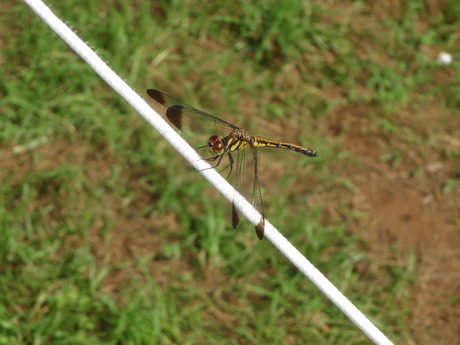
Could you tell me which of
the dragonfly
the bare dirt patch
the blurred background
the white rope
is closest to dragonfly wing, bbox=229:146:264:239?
the dragonfly

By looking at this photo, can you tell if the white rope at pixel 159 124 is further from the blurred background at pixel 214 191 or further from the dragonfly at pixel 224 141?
the blurred background at pixel 214 191

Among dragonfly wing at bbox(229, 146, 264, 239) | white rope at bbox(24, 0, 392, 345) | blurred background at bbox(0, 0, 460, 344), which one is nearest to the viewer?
white rope at bbox(24, 0, 392, 345)

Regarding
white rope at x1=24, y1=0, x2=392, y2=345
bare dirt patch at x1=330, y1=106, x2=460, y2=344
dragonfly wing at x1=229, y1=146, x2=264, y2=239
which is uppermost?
white rope at x1=24, y1=0, x2=392, y2=345

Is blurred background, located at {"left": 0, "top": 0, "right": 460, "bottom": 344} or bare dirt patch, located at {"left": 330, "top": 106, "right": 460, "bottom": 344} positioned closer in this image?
blurred background, located at {"left": 0, "top": 0, "right": 460, "bottom": 344}

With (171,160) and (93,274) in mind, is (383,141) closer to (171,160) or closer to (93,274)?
(171,160)

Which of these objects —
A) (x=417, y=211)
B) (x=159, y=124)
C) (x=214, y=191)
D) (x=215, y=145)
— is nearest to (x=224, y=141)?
(x=215, y=145)

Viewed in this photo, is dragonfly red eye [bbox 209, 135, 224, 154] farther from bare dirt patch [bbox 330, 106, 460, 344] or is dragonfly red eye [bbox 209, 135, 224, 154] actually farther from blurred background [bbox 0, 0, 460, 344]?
bare dirt patch [bbox 330, 106, 460, 344]

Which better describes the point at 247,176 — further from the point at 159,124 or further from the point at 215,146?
the point at 159,124
